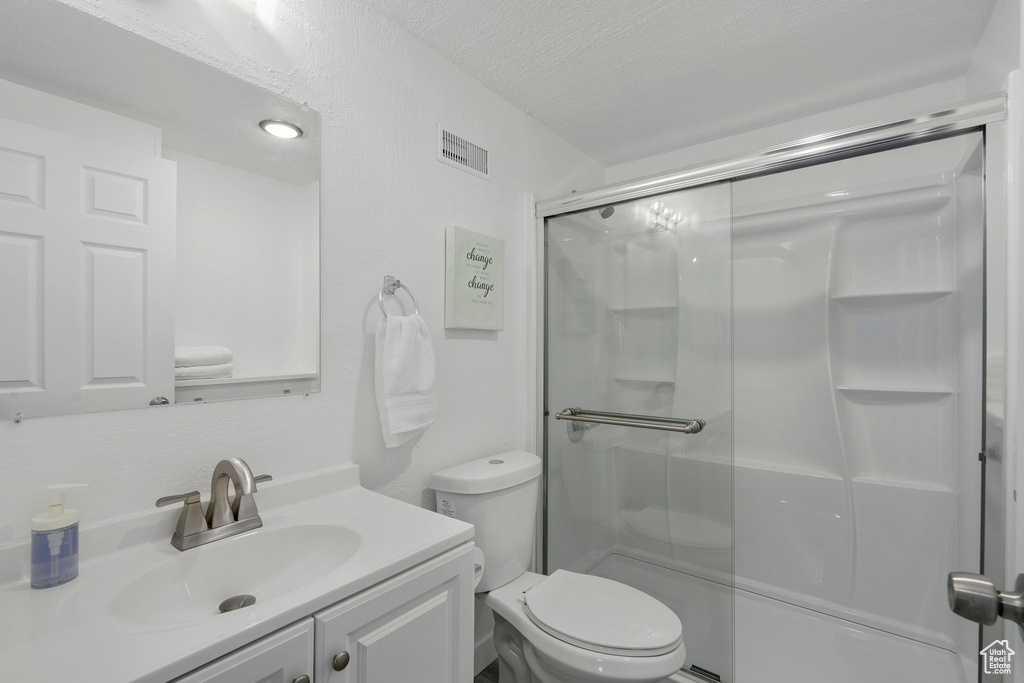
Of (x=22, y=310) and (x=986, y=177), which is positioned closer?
(x=22, y=310)

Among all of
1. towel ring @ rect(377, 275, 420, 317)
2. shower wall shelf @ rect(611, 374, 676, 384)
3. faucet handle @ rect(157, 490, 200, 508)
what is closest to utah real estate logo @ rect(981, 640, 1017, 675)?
shower wall shelf @ rect(611, 374, 676, 384)

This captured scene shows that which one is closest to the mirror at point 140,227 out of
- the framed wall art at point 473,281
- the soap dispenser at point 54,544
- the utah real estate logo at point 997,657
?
the soap dispenser at point 54,544

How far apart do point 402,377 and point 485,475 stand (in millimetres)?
433

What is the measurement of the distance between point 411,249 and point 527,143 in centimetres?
88

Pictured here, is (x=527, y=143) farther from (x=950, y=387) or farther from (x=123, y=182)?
(x=950, y=387)

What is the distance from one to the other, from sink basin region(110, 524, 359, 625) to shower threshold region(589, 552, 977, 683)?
4.16ft

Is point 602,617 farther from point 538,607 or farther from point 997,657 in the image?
point 997,657

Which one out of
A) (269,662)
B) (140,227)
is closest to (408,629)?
(269,662)

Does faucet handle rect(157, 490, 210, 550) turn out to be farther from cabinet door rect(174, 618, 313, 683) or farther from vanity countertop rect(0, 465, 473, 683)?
cabinet door rect(174, 618, 313, 683)

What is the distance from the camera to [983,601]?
20.0 inches

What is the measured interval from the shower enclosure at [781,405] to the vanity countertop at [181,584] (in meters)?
0.99

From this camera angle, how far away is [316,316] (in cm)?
126

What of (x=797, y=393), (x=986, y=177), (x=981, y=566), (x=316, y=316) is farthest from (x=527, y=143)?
(x=981, y=566)

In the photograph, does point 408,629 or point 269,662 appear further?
point 408,629
